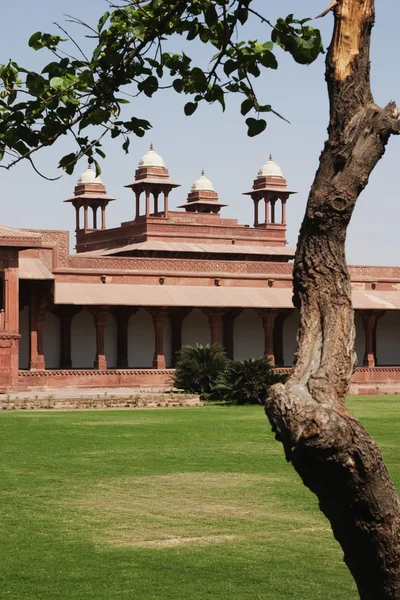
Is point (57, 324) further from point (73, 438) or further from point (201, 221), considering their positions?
point (73, 438)

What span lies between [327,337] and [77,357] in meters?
35.2

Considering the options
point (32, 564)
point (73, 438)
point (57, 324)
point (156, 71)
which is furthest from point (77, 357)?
point (156, 71)

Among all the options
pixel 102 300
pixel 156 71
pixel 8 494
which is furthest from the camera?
pixel 102 300

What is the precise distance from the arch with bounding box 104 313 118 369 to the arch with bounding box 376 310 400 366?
32.5 ft

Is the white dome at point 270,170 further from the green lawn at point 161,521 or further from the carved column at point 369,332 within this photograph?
the green lawn at point 161,521

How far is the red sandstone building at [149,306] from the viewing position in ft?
115

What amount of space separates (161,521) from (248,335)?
31.1 meters

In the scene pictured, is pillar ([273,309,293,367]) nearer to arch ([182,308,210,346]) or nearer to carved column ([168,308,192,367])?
arch ([182,308,210,346])

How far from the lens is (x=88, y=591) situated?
8.19 metres

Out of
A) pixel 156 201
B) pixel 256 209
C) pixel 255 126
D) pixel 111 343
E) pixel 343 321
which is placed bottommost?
pixel 343 321

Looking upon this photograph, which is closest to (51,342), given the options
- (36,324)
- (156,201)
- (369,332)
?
(36,324)

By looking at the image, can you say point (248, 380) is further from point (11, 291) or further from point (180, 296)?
point (180, 296)

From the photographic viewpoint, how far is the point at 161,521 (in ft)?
35.7

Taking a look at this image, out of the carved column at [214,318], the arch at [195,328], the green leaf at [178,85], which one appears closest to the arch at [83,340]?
the arch at [195,328]
